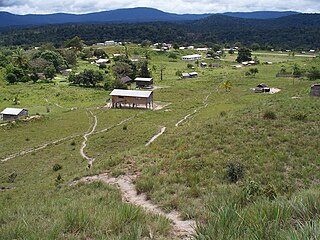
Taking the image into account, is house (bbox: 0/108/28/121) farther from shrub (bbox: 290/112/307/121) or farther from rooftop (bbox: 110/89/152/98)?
shrub (bbox: 290/112/307/121)

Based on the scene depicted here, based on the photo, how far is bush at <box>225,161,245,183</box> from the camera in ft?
48.0

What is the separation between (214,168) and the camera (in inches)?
632

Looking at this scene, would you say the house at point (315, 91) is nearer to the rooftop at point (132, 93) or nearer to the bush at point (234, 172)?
the bush at point (234, 172)

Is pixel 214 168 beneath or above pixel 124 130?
above

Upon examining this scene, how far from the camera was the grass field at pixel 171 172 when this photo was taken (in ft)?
21.6

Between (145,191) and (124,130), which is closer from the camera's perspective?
(145,191)

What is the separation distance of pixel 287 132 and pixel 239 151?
3950mm

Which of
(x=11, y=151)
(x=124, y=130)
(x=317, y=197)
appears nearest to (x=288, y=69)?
(x=124, y=130)

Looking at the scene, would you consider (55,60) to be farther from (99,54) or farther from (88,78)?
(99,54)

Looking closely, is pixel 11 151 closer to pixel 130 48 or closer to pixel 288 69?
pixel 288 69

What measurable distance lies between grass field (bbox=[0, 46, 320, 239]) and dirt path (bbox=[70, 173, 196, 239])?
0.25m

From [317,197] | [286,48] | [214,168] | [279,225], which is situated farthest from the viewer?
[286,48]

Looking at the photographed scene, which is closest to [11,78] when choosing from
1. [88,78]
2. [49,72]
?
[49,72]

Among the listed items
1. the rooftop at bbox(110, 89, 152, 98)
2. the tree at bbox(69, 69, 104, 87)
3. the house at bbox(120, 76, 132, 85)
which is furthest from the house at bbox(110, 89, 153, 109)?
the tree at bbox(69, 69, 104, 87)
